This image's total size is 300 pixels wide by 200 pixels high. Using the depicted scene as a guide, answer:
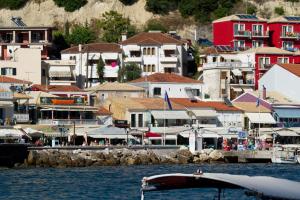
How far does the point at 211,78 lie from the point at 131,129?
20771mm

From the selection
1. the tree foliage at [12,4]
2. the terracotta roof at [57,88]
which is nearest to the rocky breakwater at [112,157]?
the terracotta roof at [57,88]

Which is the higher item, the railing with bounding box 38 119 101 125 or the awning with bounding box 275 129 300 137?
the railing with bounding box 38 119 101 125

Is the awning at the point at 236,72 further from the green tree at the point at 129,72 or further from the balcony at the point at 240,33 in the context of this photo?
the green tree at the point at 129,72

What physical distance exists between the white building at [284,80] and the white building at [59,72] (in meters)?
18.4

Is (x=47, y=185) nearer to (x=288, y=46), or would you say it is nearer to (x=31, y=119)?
(x=31, y=119)

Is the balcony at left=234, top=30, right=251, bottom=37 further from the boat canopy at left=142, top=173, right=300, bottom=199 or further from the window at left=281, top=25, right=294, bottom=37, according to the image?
the boat canopy at left=142, top=173, right=300, bottom=199

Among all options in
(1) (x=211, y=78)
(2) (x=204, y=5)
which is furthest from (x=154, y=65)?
(2) (x=204, y=5)

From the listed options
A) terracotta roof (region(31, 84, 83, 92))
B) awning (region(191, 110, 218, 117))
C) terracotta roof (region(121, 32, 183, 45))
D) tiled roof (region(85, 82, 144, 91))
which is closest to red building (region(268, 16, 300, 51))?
terracotta roof (region(121, 32, 183, 45))

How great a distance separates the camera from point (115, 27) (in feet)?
445

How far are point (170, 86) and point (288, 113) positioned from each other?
11.4 metres

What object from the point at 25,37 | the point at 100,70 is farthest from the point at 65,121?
the point at 25,37

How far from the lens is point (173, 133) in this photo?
97750mm

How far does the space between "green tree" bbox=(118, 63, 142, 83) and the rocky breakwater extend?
31.2m

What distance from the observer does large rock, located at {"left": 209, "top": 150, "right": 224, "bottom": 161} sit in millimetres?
89250
